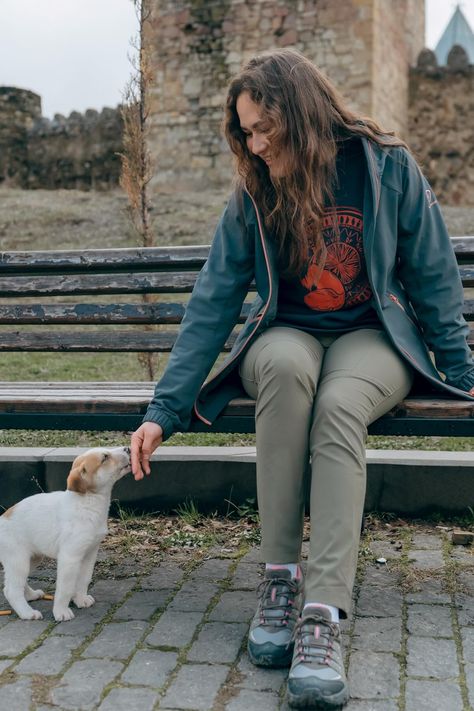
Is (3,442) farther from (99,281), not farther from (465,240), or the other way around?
(465,240)

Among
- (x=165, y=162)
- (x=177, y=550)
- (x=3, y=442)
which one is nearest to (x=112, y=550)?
(x=177, y=550)

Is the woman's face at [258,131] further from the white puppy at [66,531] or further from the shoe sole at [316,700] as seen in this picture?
the shoe sole at [316,700]

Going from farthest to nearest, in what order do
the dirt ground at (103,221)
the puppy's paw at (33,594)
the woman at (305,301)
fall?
the dirt ground at (103,221) → the puppy's paw at (33,594) → the woman at (305,301)

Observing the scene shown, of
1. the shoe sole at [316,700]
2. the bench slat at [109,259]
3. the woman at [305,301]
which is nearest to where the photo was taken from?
the shoe sole at [316,700]

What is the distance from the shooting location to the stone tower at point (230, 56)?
17516 millimetres

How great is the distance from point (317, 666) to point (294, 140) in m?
1.54

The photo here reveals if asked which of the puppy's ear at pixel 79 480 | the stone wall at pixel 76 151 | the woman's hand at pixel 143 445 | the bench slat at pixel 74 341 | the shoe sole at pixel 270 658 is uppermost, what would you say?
the stone wall at pixel 76 151

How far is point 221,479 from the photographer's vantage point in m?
3.88

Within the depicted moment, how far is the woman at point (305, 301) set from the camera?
2.62 m

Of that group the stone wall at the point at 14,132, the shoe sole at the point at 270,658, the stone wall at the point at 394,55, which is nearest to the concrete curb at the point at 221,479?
the shoe sole at the point at 270,658

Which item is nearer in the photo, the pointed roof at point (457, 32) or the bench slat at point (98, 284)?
the bench slat at point (98, 284)

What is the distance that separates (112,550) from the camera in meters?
3.57

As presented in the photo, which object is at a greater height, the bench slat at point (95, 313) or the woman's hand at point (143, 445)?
the bench slat at point (95, 313)

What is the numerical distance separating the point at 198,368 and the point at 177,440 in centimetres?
207
